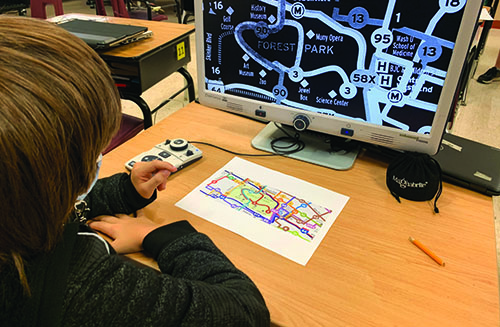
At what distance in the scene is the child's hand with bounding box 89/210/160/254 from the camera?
75 centimetres

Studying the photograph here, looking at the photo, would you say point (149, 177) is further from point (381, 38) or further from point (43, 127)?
point (381, 38)

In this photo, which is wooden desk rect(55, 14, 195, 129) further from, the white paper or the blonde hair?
the blonde hair

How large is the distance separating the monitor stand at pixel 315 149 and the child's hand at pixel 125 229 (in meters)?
0.42

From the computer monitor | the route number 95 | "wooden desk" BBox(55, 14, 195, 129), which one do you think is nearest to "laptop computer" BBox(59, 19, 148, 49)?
"wooden desk" BBox(55, 14, 195, 129)

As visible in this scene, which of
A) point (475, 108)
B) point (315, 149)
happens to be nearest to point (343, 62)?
point (315, 149)

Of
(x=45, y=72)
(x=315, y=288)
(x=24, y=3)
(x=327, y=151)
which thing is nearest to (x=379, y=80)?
(x=327, y=151)

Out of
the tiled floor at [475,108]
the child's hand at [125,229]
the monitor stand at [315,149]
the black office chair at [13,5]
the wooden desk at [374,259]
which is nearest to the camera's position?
the wooden desk at [374,259]

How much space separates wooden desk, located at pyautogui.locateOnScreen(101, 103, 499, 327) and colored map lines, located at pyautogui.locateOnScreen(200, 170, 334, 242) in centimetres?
4

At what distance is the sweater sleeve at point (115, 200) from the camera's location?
0.84m

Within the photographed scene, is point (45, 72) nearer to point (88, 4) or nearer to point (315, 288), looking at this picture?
point (315, 288)

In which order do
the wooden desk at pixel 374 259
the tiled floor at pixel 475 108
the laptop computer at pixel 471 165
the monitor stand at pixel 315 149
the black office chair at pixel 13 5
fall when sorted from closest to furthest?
1. the wooden desk at pixel 374 259
2. the laptop computer at pixel 471 165
3. the monitor stand at pixel 315 149
4. the tiled floor at pixel 475 108
5. the black office chair at pixel 13 5

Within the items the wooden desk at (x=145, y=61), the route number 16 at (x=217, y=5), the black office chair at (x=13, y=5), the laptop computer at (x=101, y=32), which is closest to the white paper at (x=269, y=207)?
the route number 16 at (x=217, y=5)

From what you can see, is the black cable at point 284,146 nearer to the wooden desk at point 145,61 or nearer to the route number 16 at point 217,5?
the route number 16 at point 217,5

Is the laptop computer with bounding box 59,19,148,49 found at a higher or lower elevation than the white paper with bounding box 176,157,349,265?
higher
